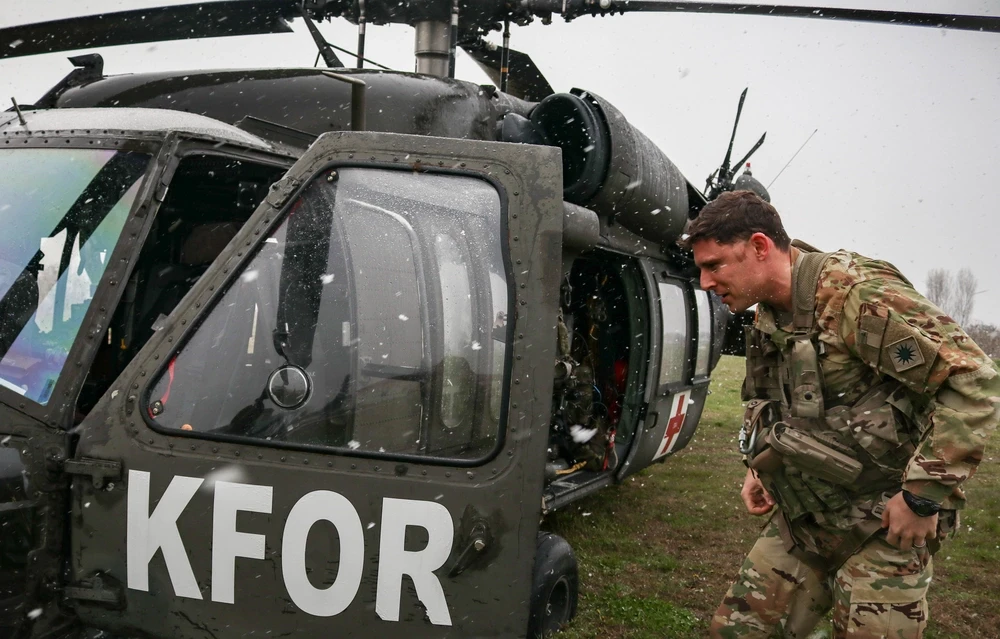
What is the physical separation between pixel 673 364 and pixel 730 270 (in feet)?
10.2

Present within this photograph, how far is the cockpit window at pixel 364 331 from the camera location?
2447 millimetres

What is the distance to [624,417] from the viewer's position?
519 centimetres

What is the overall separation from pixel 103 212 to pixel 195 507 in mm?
925

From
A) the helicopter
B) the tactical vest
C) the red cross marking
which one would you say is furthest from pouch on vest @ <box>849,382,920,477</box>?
the red cross marking

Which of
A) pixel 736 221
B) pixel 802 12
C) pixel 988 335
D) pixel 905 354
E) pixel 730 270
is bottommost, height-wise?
pixel 988 335

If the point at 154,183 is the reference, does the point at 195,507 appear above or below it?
below

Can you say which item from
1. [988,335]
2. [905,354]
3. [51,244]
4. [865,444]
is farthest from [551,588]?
[988,335]

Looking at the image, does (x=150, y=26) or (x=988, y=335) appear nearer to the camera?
(x=150, y=26)

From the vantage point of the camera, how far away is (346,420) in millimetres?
2445

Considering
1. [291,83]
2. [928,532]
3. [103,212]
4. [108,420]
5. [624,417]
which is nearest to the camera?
[928,532]

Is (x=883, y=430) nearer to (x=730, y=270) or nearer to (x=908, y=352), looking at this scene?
(x=908, y=352)

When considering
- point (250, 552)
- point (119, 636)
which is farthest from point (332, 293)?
point (119, 636)

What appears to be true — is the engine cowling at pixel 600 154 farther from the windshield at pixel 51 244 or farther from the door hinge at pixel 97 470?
the door hinge at pixel 97 470

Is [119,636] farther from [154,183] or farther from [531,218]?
[531,218]
